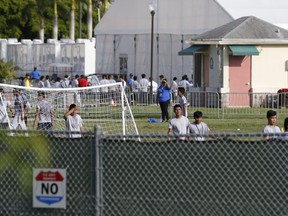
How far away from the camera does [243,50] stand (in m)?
42.4

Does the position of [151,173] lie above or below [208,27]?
below

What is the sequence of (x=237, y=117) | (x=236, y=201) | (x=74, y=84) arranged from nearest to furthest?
1. (x=236, y=201)
2. (x=237, y=117)
3. (x=74, y=84)

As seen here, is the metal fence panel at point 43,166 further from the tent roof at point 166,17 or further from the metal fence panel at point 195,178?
the tent roof at point 166,17

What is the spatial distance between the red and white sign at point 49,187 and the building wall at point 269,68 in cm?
3149

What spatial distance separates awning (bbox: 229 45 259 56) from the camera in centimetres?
4222

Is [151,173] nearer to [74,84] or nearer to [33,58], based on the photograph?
[74,84]

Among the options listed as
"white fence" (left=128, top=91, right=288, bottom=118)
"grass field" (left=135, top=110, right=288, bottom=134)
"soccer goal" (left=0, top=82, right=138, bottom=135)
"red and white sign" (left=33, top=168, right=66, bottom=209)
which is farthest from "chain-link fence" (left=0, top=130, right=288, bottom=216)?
"white fence" (left=128, top=91, right=288, bottom=118)

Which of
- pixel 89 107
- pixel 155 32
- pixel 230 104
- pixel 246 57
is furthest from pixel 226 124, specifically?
pixel 155 32

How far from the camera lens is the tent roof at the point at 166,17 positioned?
5178cm

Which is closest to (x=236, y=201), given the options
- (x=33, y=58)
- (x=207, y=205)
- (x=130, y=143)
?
(x=207, y=205)

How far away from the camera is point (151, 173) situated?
472 inches

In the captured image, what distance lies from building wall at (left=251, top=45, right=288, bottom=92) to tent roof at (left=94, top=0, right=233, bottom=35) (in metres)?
7.85

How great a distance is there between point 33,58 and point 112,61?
13745 mm

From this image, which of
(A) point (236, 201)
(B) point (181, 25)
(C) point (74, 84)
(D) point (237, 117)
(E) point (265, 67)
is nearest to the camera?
(A) point (236, 201)
